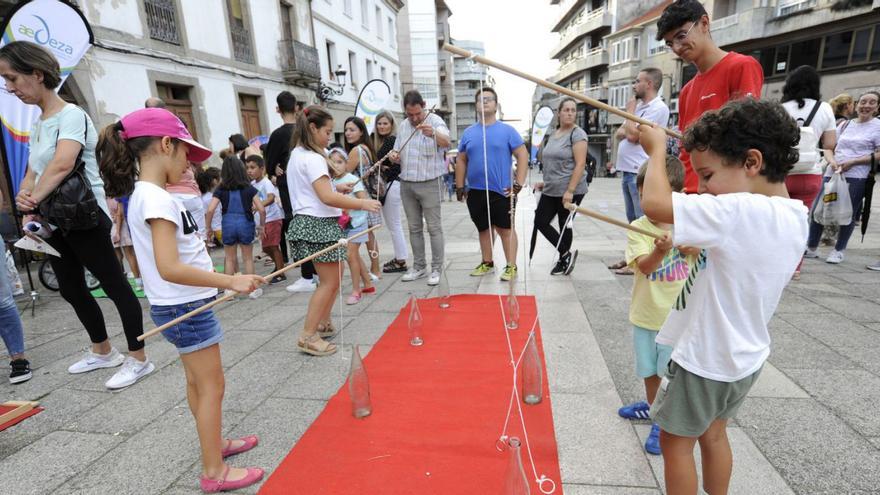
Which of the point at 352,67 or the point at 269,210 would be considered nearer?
the point at 269,210

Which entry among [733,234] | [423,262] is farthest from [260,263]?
[733,234]

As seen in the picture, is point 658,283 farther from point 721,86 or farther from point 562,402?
point 721,86

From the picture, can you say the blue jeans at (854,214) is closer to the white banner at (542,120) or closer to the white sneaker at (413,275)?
the white sneaker at (413,275)

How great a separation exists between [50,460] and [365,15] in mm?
20443

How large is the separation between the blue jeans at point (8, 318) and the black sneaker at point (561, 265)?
4.15 meters

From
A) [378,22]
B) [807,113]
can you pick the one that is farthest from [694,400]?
[378,22]

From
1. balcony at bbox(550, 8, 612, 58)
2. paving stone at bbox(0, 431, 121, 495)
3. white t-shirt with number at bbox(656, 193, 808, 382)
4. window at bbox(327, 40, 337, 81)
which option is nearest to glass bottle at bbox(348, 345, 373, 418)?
paving stone at bbox(0, 431, 121, 495)

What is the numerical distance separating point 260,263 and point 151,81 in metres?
5.14

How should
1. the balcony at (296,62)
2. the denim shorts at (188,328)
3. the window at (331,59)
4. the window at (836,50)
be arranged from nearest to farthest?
the denim shorts at (188,328) < the balcony at (296,62) < the window at (836,50) < the window at (331,59)

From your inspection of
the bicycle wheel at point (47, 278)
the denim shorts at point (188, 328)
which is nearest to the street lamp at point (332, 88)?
the bicycle wheel at point (47, 278)

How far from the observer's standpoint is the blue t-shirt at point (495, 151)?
12.8ft

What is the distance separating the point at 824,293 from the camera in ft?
11.6

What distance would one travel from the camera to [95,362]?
2.70 metres

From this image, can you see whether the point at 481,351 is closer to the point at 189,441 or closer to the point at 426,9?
the point at 189,441
